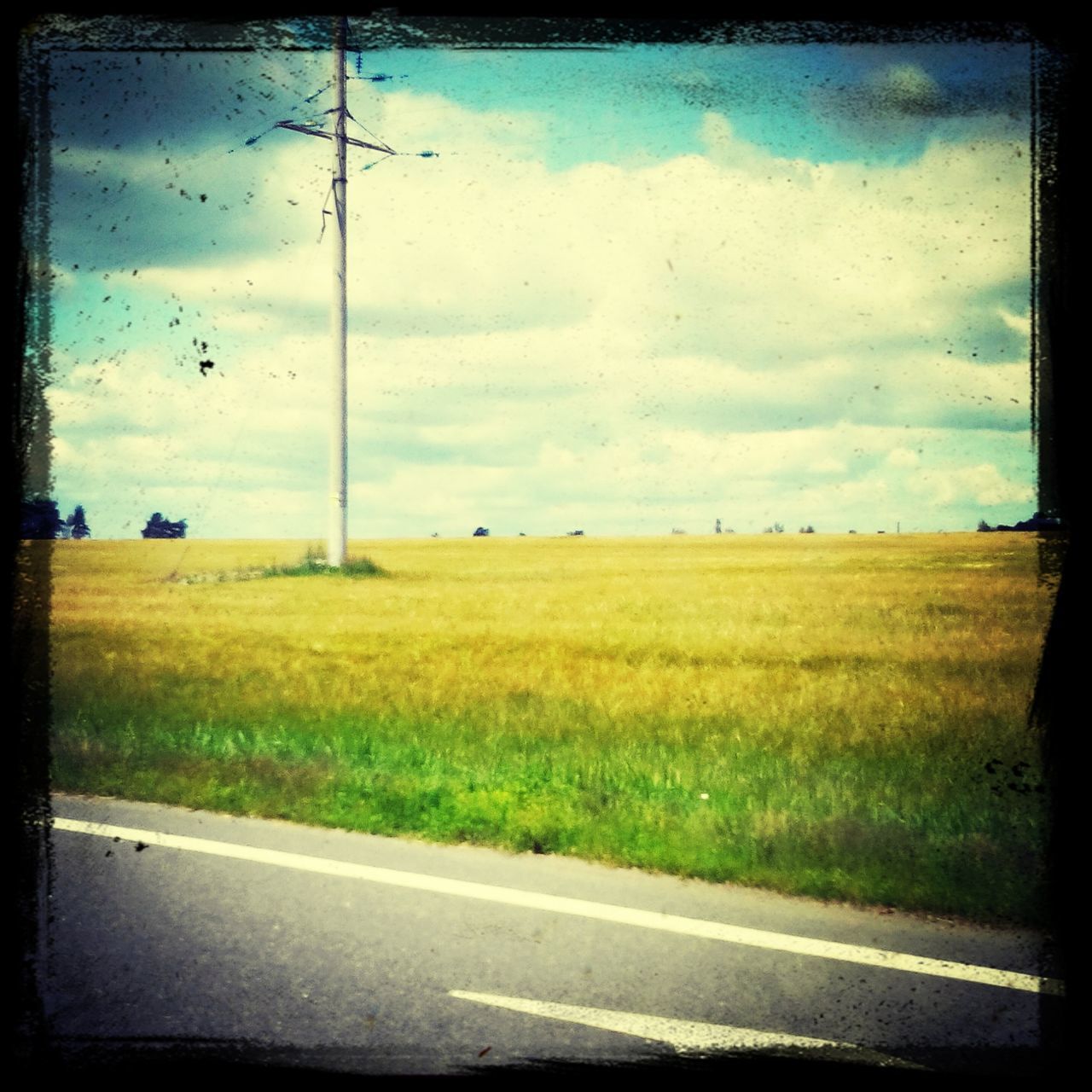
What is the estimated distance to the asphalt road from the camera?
3.11 meters

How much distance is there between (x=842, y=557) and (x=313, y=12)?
2497 cm

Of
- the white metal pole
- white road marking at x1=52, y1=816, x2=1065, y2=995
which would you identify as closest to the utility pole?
the white metal pole

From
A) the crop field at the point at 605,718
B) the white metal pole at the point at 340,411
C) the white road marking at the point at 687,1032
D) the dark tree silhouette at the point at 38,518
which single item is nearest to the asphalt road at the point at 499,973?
the white road marking at the point at 687,1032

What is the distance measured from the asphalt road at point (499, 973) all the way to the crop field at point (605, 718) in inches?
23.2

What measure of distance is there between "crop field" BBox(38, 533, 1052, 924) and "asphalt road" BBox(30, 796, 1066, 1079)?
589 millimetres

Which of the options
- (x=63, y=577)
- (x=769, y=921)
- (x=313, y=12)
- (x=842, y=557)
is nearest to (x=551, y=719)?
(x=769, y=921)

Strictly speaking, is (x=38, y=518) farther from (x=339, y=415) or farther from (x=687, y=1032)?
(x=339, y=415)

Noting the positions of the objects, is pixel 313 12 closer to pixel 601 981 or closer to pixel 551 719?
pixel 601 981

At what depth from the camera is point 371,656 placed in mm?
11664

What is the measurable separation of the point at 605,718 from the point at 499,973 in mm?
5047

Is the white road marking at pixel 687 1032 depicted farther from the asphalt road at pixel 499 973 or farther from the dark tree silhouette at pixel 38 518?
the dark tree silhouette at pixel 38 518

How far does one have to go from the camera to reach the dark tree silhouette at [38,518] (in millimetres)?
3926

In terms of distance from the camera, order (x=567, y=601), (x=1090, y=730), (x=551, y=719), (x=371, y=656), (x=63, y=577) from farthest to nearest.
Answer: (x=63, y=577)
(x=567, y=601)
(x=371, y=656)
(x=551, y=719)
(x=1090, y=730)

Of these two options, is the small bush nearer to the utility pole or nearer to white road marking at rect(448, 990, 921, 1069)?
the utility pole
